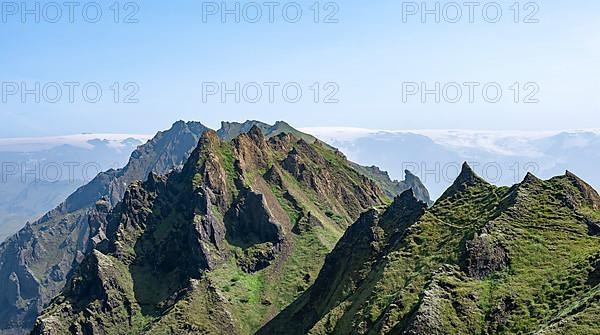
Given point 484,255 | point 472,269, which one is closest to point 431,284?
point 472,269

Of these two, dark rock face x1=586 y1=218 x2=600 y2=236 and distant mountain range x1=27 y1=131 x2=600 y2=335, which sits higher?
dark rock face x1=586 y1=218 x2=600 y2=236

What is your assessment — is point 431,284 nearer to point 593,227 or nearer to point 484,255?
point 484,255

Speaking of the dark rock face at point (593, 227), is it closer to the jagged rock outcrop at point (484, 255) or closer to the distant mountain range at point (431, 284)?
the distant mountain range at point (431, 284)

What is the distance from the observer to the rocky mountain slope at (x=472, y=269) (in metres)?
101

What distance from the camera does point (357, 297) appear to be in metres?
138

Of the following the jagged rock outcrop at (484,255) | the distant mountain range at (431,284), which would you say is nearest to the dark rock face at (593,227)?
the distant mountain range at (431,284)

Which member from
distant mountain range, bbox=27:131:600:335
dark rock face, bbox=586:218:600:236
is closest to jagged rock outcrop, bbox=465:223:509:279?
distant mountain range, bbox=27:131:600:335

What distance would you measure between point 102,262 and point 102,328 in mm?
23138

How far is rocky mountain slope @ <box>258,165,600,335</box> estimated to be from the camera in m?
101

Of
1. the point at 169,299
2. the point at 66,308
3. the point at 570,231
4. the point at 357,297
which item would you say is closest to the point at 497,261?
the point at 570,231

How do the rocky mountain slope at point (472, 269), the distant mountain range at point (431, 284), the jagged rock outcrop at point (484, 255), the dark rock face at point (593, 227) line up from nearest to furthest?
1. the rocky mountain slope at point (472, 269)
2. the distant mountain range at point (431, 284)
3. the jagged rock outcrop at point (484, 255)
4. the dark rock face at point (593, 227)

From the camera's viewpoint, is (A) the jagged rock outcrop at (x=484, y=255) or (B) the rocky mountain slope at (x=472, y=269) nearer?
(B) the rocky mountain slope at (x=472, y=269)

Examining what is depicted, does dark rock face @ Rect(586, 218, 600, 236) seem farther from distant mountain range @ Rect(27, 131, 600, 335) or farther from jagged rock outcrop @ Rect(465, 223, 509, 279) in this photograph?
jagged rock outcrop @ Rect(465, 223, 509, 279)

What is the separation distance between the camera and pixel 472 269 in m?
117
